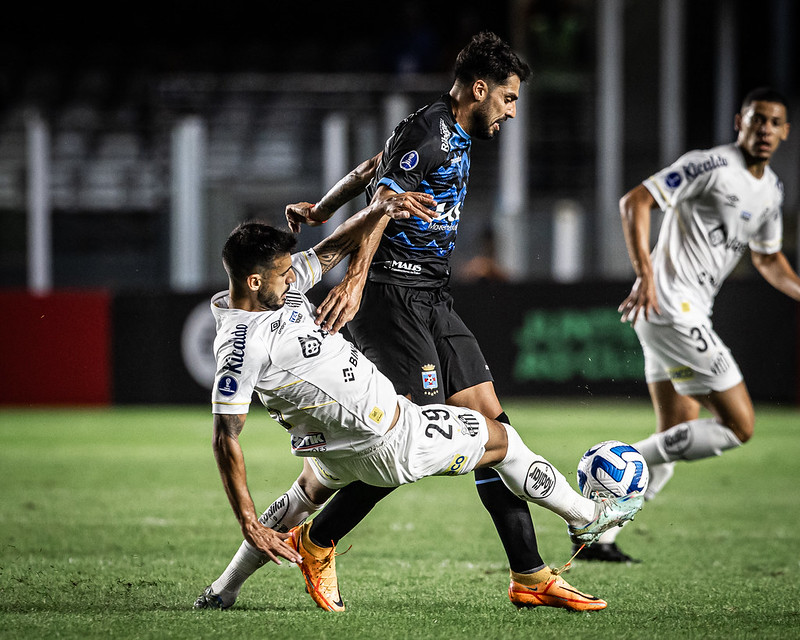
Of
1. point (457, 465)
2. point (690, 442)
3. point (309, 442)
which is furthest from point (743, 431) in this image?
point (309, 442)

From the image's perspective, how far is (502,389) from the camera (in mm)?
13180

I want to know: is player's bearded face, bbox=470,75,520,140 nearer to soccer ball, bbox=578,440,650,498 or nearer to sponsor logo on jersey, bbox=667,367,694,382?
soccer ball, bbox=578,440,650,498

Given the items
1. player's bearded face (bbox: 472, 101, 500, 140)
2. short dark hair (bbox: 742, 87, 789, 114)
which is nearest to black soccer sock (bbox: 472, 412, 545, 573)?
player's bearded face (bbox: 472, 101, 500, 140)

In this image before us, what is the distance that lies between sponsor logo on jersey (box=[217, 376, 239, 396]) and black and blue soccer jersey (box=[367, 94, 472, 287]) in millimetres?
1056

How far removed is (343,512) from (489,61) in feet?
6.41

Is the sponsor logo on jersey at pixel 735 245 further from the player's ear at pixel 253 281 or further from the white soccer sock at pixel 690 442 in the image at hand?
the player's ear at pixel 253 281

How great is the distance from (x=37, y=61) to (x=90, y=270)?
8.52 metres

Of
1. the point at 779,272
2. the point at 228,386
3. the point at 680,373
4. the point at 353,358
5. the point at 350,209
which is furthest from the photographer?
the point at 350,209

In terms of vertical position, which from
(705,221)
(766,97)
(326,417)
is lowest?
(326,417)

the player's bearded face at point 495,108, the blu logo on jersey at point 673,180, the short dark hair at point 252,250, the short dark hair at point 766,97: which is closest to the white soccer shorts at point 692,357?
the blu logo on jersey at point 673,180

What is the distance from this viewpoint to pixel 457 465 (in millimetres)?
4266

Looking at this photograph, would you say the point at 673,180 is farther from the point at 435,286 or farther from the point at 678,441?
the point at 435,286

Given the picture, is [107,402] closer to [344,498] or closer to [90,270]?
[90,270]

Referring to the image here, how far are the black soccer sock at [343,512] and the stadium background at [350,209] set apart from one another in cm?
730
